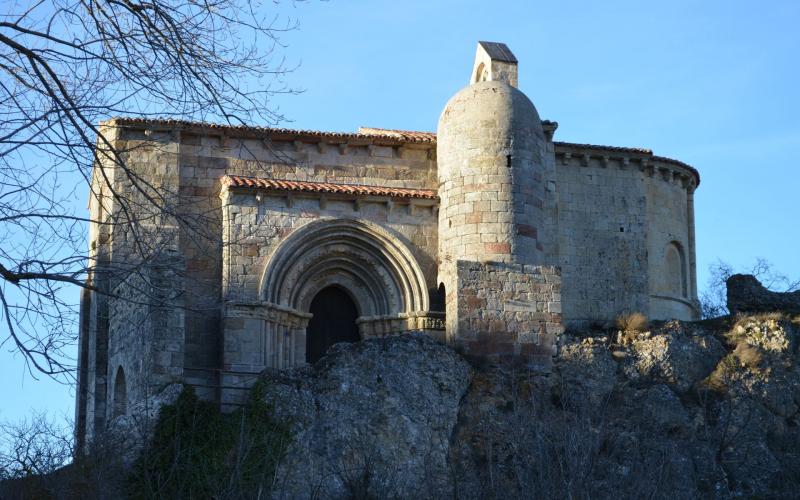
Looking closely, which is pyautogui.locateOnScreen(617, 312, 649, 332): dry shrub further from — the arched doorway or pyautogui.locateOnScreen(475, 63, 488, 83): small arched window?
pyautogui.locateOnScreen(475, 63, 488, 83): small arched window

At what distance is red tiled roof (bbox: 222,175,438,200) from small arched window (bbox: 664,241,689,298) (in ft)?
20.5

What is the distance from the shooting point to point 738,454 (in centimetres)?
2106

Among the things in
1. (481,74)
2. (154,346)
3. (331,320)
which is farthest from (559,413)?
(481,74)

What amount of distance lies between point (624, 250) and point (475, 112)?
4805 mm

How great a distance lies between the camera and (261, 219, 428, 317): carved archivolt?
23.1 m

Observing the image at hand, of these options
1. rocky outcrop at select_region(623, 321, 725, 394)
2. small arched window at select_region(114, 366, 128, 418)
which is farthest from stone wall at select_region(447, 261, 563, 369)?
small arched window at select_region(114, 366, 128, 418)

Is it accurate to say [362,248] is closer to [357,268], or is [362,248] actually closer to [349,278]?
[357,268]

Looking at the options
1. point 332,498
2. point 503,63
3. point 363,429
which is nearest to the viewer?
point 332,498

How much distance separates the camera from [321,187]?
76.5 feet

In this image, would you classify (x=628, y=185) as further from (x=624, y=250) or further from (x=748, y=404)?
(x=748, y=404)

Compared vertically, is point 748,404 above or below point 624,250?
below

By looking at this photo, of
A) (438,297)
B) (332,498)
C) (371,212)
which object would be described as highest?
(371,212)

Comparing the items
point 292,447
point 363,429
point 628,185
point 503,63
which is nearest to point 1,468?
point 292,447

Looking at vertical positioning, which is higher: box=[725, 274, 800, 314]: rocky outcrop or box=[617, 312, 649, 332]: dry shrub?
box=[725, 274, 800, 314]: rocky outcrop
